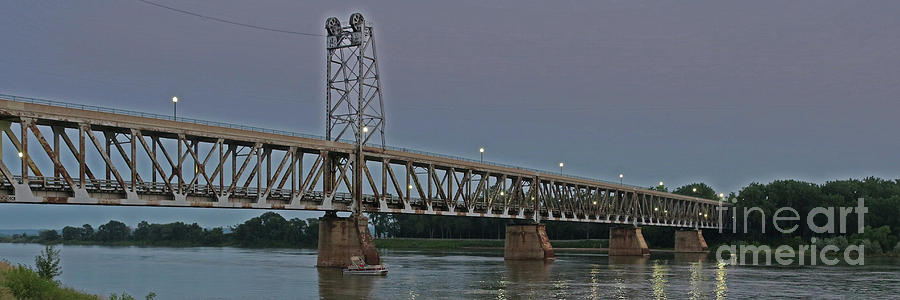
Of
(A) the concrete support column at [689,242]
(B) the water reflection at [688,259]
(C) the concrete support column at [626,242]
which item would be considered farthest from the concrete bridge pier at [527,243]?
(A) the concrete support column at [689,242]

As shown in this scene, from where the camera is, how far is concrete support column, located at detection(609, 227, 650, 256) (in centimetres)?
15425

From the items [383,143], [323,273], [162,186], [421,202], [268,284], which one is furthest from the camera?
[421,202]

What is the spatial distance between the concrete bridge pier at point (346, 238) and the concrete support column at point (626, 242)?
8051 cm

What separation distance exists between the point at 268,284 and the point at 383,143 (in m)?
24.9

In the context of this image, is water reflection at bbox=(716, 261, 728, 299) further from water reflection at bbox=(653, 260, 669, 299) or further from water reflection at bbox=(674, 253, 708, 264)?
water reflection at bbox=(674, 253, 708, 264)

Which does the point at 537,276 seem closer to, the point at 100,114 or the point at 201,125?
the point at 201,125

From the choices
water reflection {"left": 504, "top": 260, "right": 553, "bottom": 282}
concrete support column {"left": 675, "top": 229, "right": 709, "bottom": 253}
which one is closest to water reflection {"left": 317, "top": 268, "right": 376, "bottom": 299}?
water reflection {"left": 504, "top": 260, "right": 553, "bottom": 282}

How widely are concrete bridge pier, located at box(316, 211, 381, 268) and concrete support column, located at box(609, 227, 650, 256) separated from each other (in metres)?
80.5

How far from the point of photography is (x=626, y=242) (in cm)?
15588

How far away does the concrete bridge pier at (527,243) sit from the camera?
389 feet

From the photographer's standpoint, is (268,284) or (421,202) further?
(421,202)

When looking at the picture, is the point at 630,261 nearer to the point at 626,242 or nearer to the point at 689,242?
the point at 626,242

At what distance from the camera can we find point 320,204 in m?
83.4

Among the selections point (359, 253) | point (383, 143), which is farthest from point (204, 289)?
point (383, 143)
